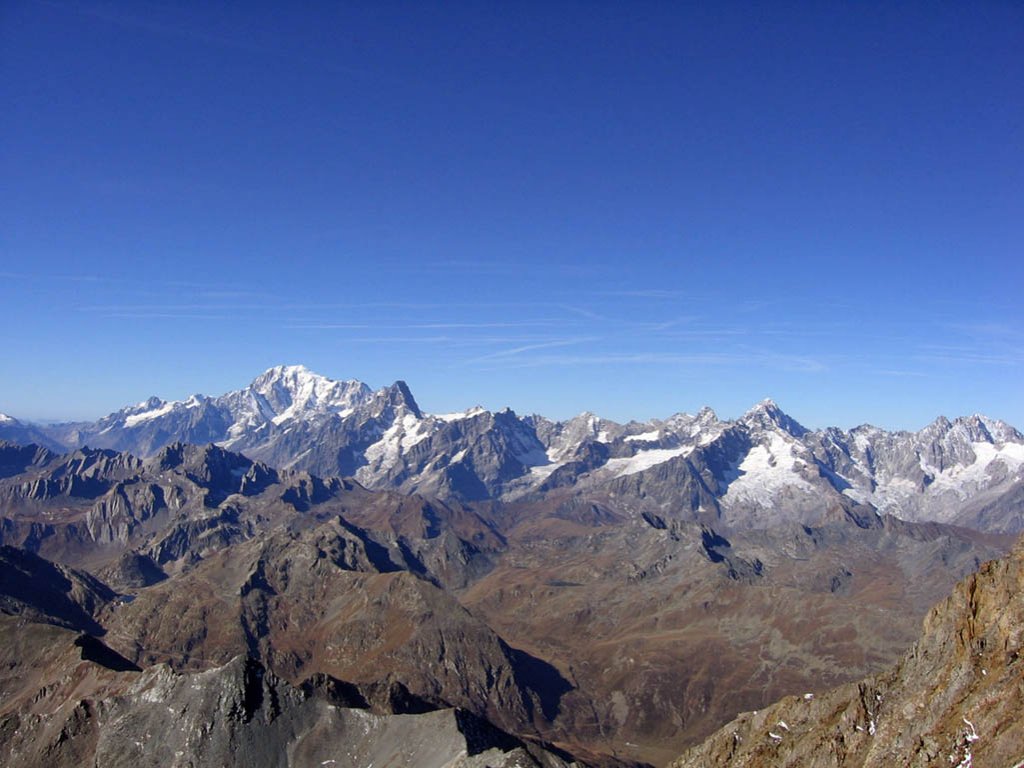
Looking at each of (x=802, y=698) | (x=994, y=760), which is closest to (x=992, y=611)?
(x=994, y=760)

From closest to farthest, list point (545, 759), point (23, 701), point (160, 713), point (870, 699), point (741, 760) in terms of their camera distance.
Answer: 1. point (870, 699)
2. point (741, 760)
3. point (545, 759)
4. point (160, 713)
5. point (23, 701)

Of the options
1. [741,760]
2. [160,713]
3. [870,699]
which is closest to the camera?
[870,699]

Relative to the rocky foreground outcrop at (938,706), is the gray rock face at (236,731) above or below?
below

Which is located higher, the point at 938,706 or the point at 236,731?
the point at 938,706

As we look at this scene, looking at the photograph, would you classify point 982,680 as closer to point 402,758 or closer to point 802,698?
point 802,698

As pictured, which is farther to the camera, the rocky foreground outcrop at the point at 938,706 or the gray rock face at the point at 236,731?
the gray rock face at the point at 236,731

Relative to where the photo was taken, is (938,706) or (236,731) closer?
(938,706)

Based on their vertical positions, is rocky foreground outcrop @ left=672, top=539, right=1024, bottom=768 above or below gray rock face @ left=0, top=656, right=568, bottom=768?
above

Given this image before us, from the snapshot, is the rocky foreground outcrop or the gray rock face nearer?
the rocky foreground outcrop
